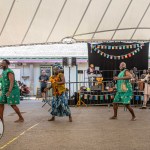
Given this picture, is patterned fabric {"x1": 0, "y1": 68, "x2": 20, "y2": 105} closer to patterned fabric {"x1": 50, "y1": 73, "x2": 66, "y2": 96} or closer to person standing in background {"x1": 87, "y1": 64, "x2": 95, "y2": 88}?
patterned fabric {"x1": 50, "y1": 73, "x2": 66, "y2": 96}

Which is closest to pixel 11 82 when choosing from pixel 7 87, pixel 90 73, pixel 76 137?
pixel 7 87

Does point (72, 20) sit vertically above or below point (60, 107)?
above

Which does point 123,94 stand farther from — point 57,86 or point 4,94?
point 4,94

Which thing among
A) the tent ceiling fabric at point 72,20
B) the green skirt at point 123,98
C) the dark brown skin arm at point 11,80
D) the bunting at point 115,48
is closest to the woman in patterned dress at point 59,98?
the dark brown skin arm at point 11,80

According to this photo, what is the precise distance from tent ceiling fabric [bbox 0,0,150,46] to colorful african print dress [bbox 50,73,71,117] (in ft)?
24.6

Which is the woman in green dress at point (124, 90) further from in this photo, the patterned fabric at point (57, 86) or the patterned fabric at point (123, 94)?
the patterned fabric at point (57, 86)

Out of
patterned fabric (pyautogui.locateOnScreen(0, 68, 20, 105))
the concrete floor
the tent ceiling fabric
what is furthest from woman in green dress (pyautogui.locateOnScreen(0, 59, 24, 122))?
the tent ceiling fabric

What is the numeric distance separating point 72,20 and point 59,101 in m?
9.11

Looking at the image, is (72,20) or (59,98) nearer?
(59,98)

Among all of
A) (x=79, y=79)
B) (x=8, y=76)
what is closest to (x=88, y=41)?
(x=79, y=79)

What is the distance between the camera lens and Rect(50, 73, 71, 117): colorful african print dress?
36.3 feet

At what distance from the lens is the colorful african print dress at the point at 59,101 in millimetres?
11055

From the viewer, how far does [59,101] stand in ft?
36.3

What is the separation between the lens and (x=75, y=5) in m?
18.9
